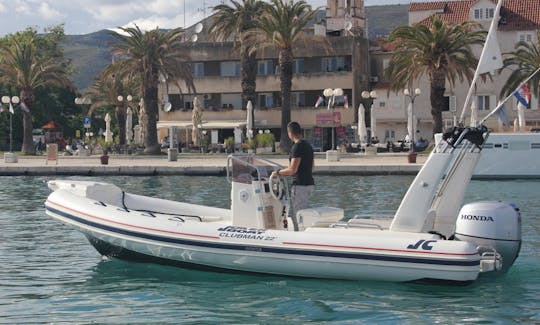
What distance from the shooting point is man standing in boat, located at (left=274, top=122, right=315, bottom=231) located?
13.8 metres

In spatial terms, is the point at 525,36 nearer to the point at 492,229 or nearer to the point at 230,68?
the point at 230,68

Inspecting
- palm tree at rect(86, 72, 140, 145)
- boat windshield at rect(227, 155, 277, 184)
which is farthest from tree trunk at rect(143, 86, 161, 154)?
boat windshield at rect(227, 155, 277, 184)

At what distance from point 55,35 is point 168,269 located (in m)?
92.6

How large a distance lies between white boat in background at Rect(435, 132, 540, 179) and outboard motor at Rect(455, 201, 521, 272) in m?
24.5

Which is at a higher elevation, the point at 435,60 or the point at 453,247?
the point at 435,60

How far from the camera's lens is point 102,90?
267 ft

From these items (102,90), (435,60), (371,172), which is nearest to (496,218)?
(371,172)

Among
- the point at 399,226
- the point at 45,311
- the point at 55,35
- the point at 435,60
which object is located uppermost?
the point at 55,35

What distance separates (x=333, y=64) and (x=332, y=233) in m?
61.2

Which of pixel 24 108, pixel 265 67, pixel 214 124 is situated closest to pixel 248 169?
pixel 24 108

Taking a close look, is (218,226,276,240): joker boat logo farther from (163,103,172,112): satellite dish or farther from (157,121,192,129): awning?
(163,103,172,112): satellite dish

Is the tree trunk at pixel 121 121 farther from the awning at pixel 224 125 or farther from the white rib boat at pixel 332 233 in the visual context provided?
the white rib boat at pixel 332 233

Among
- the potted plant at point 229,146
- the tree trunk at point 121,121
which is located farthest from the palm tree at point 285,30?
the tree trunk at point 121,121

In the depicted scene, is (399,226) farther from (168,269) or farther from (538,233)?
A: (538,233)
